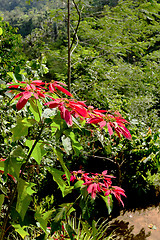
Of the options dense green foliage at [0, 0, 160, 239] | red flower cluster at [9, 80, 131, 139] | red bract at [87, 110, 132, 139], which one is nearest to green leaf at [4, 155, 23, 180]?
red flower cluster at [9, 80, 131, 139]

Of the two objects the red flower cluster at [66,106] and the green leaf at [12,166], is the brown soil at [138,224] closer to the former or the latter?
the red flower cluster at [66,106]

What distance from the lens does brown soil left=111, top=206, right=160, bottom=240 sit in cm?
263

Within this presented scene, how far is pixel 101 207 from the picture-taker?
3.13m

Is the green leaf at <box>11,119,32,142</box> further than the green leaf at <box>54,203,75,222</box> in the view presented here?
No

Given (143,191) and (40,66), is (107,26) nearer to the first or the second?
(40,66)

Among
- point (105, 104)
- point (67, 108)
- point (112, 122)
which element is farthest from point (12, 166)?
point (105, 104)

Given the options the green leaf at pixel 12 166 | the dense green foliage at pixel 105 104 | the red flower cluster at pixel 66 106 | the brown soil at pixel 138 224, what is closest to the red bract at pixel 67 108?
the red flower cluster at pixel 66 106

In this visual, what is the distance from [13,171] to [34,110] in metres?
0.26

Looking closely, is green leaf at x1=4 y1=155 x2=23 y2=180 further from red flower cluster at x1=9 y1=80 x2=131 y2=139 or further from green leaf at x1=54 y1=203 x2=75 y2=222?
green leaf at x1=54 y1=203 x2=75 y2=222

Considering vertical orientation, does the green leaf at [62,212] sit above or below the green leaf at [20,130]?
below

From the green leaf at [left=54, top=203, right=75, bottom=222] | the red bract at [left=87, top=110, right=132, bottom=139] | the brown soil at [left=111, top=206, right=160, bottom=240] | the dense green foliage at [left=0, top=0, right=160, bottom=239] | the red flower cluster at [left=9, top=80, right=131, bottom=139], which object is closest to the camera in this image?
the red flower cluster at [left=9, top=80, right=131, bottom=139]

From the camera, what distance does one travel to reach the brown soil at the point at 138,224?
263 cm

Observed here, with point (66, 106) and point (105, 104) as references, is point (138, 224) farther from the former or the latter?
point (66, 106)

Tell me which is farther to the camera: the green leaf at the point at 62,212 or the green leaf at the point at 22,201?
the green leaf at the point at 62,212
